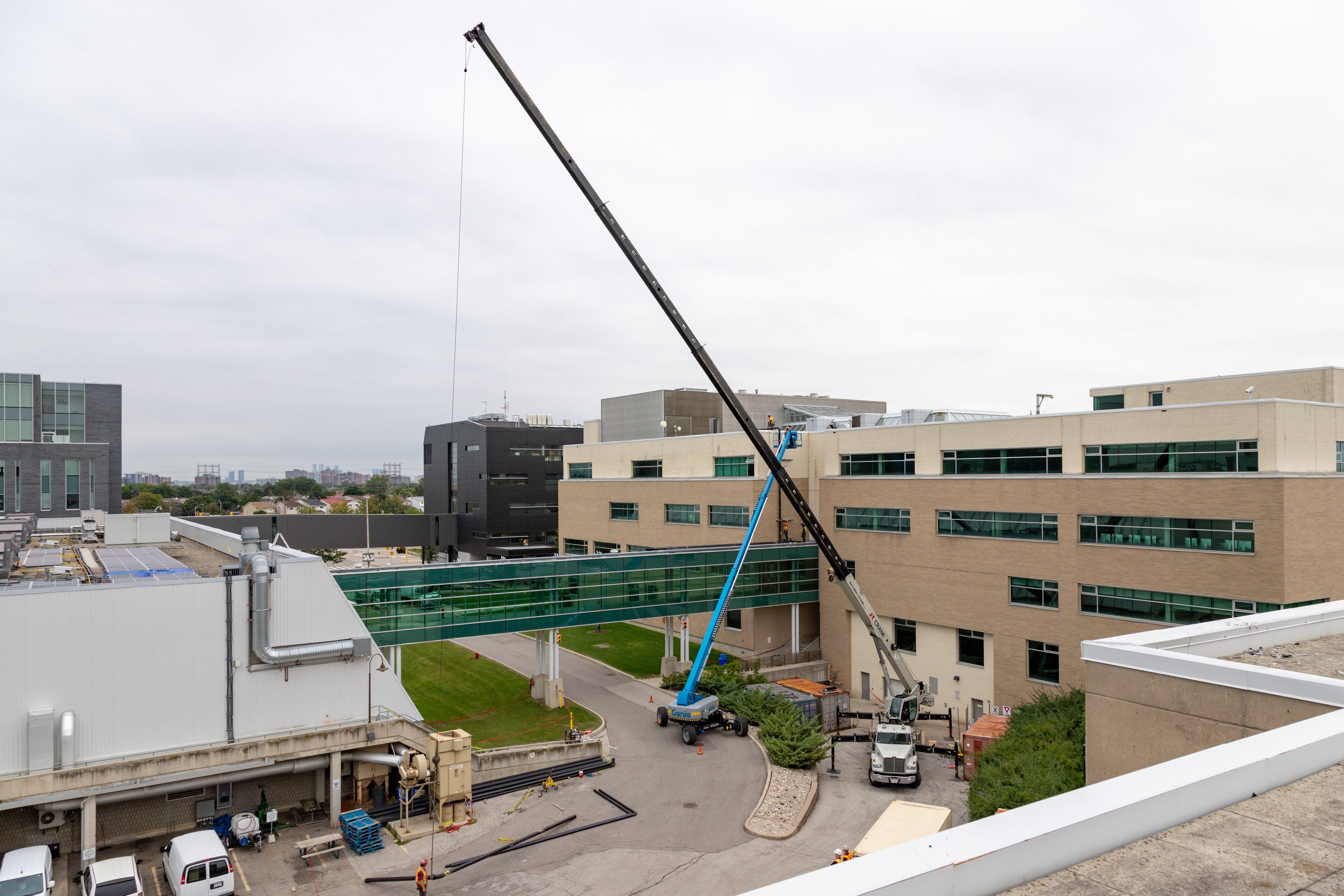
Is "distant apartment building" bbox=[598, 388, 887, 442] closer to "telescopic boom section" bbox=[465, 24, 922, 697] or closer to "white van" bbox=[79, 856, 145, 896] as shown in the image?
"telescopic boom section" bbox=[465, 24, 922, 697]

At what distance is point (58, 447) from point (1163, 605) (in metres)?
89.2

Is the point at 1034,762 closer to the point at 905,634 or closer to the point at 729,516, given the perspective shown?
the point at 905,634

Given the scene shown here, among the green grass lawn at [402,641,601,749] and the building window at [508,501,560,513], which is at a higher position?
the building window at [508,501,560,513]

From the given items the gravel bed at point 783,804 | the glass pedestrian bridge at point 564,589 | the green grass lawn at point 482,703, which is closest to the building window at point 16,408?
the green grass lawn at point 482,703

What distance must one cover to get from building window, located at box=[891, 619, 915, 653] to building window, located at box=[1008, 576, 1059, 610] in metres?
6.13

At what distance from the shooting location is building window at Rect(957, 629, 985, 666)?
4053cm

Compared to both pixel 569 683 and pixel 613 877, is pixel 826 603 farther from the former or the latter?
pixel 613 877

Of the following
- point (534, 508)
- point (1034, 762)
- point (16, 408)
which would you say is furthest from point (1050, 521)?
point (16, 408)

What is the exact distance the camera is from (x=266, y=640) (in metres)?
26.7

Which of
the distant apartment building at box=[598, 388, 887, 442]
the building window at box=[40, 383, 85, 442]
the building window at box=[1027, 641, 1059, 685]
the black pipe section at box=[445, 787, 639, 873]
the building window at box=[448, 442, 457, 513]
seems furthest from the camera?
the building window at box=[448, 442, 457, 513]

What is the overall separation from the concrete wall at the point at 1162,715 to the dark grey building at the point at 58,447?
84.0 meters

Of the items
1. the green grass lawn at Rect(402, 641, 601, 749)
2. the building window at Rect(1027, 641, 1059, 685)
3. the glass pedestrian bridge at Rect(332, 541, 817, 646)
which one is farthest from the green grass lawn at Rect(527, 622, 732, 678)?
the building window at Rect(1027, 641, 1059, 685)

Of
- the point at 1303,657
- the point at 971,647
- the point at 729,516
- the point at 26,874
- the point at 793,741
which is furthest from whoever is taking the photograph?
the point at 729,516

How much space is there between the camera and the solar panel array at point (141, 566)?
93.1 feet
